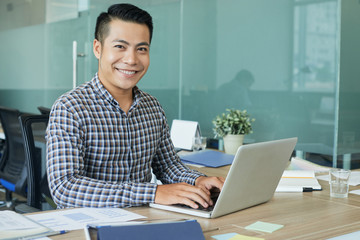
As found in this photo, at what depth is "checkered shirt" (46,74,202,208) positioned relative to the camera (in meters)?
1.54

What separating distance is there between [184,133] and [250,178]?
1697 mm

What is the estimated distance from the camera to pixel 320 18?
291 cm

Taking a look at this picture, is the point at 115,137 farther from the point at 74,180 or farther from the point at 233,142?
the point at 233,142

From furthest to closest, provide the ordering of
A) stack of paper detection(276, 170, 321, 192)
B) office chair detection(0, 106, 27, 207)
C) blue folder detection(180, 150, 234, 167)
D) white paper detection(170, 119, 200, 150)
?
office chair detection(0, 106, 27, 207) → white paper detection(170, 119, 200, 150) → blue folder detection(180, 150, 234, 167) → stack of paper detection(276, 170, 321, 192)

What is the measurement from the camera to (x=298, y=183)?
1935 millimetres

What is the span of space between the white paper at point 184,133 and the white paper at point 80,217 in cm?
161

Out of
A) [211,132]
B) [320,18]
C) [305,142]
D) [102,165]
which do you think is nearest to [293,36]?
[320,18]

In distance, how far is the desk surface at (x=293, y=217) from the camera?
130 cm

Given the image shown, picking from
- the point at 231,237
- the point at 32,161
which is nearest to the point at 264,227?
the point at 231,237

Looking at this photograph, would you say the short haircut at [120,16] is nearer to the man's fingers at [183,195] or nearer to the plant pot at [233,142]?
the man's fingers at [183,195]

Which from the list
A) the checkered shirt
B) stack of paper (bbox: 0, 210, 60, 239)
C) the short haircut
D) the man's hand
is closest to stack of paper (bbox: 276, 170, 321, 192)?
the checkered shirt

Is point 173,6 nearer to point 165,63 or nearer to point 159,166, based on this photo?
point 165,63

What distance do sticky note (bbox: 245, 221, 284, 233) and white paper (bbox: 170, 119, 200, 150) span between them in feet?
5.59

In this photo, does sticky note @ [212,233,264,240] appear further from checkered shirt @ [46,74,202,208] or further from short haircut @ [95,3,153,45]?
short haircut @ [95,3,153,45]
